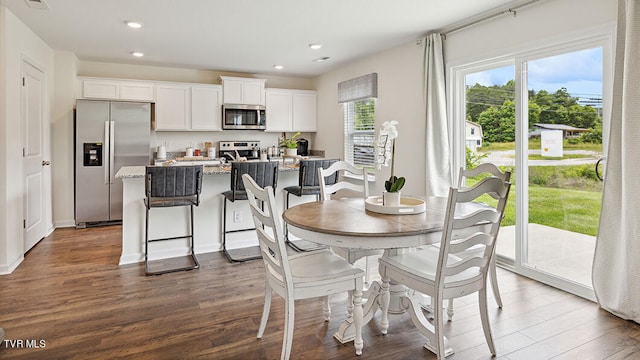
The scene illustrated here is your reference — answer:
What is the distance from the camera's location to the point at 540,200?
3.24 m

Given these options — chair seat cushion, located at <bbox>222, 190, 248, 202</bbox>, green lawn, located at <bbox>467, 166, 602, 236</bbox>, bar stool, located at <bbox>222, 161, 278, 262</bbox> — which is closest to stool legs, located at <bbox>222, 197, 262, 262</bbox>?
bar stool, located at <bbox>222, 161, 278, 262</bbox>

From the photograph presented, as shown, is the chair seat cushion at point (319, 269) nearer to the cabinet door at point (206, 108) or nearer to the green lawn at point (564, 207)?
the green lawn at point (564, 207)

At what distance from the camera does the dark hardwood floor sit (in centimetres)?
210

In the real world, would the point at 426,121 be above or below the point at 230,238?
above

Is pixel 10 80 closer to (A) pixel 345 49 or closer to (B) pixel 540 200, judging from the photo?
(A) pixel 345 49

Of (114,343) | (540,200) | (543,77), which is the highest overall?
(543,77)

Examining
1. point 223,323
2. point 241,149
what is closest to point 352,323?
point 223,323

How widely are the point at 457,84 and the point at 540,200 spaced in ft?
4.79

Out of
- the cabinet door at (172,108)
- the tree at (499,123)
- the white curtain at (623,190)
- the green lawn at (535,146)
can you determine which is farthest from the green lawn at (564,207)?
the cabinet door at (172,108)

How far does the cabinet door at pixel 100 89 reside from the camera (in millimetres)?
5328

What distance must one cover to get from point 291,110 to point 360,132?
5.30 feet

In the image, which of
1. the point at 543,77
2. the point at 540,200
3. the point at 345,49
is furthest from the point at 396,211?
the point at 345,49

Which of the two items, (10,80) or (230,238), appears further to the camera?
(230,238)

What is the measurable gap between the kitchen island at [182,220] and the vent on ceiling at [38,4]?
1.57 m
